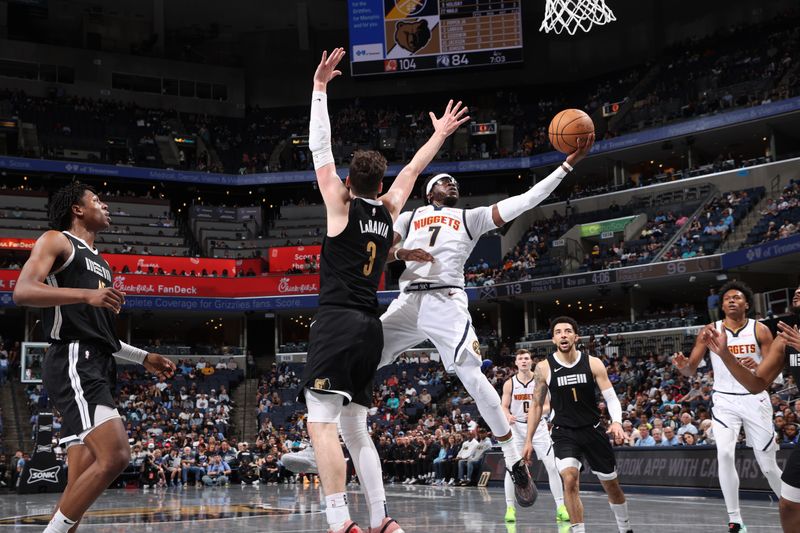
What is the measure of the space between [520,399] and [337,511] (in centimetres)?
963

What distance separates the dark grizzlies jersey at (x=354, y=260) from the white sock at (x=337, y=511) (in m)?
1.25

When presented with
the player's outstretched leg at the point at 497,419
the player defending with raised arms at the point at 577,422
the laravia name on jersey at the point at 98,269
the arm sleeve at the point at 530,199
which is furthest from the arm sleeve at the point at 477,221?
the laravia name on jersey at the point at 98,269

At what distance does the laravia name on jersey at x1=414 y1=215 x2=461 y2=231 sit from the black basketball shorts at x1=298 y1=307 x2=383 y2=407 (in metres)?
2.64

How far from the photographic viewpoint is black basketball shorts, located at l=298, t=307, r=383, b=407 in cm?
580

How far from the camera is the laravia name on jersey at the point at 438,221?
27.9 ft

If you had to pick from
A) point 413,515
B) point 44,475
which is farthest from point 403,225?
point 44,475

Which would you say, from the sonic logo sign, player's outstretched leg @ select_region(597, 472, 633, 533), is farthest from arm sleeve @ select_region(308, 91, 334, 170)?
the sonic logo sign

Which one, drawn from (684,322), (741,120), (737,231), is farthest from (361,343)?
(741,120)

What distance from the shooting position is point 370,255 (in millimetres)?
6121

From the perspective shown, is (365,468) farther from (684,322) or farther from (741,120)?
(741,120)

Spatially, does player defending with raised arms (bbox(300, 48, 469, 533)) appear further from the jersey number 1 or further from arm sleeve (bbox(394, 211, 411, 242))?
arm sleeve (bbox(394, 211, 411, 242))

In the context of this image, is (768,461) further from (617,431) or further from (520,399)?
(520,399)

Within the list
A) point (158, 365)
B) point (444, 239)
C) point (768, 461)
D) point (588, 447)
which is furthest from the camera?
point (768, 461)

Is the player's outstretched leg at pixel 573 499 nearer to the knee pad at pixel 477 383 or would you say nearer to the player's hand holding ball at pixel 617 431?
the player's hand holding ball at pixel 617 431
